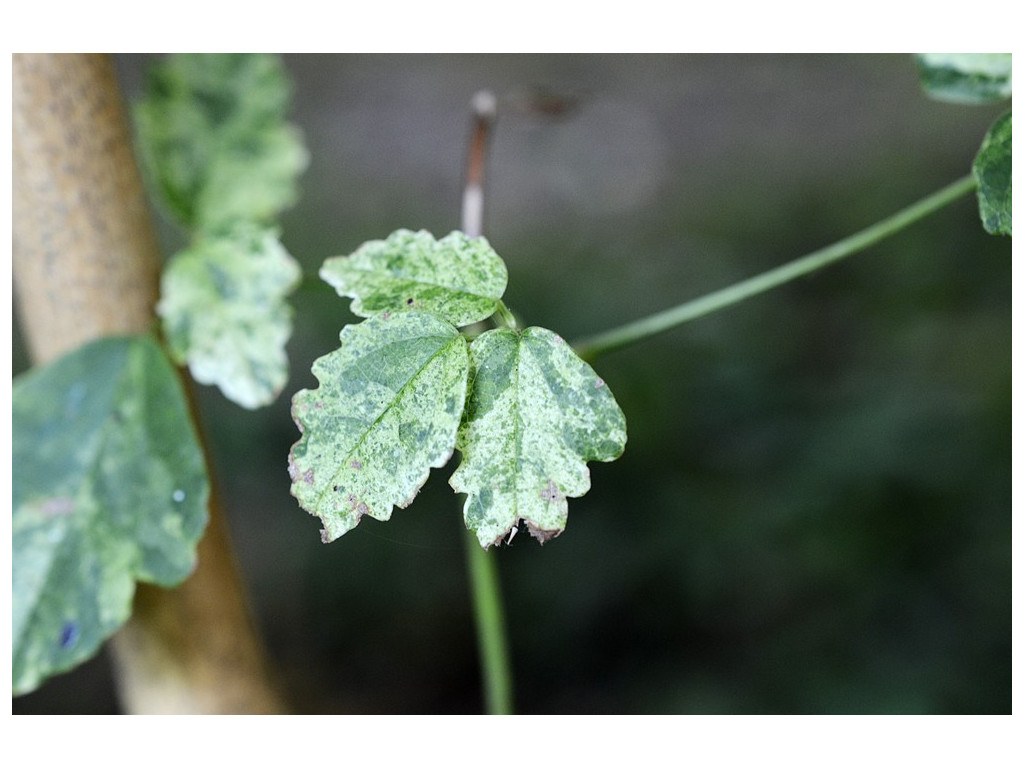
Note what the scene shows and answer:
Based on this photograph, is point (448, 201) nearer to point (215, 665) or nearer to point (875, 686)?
point (875, 686)

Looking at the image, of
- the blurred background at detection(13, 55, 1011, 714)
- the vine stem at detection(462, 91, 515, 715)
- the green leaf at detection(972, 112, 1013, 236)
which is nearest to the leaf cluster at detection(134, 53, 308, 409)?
the vine stem at detection(462, 91, 515, 715)

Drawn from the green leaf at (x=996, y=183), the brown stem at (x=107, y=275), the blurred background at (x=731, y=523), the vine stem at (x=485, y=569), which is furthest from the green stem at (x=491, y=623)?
the blurred background at (x=731, y=523)

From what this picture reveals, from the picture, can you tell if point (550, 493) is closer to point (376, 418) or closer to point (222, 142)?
point (376, 418)

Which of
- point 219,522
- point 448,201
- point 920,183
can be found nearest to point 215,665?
point 219,522

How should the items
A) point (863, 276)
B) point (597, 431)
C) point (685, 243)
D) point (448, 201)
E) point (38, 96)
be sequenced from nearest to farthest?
point (597, 431), point (38, 96), point (863, 276), point (685, 243), point (448, 201)

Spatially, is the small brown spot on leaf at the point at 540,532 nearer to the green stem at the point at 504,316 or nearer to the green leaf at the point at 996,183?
the green stem at the point at 504,316
